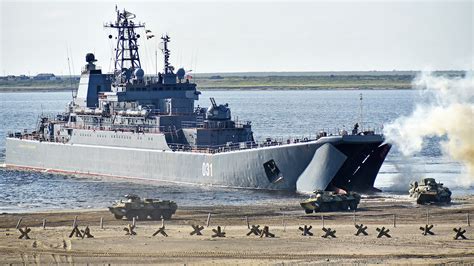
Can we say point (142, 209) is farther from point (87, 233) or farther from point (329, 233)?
point (329, 233)

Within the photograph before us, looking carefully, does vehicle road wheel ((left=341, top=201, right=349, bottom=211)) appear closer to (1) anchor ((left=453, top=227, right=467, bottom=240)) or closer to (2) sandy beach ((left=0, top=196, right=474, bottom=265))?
(2) sandy beach ((left=0, top=196, right=474, bottom=265))

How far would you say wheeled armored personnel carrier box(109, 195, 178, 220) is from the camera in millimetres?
49781

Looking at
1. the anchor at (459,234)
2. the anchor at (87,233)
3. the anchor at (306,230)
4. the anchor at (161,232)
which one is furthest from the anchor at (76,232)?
the anchor at (459,234)

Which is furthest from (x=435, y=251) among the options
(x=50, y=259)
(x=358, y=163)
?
(x=358, y=163)

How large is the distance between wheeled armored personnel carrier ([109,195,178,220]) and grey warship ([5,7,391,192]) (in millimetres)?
11210

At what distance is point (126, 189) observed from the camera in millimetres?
65875

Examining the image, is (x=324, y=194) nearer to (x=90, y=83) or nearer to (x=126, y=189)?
(x=126, y=189)

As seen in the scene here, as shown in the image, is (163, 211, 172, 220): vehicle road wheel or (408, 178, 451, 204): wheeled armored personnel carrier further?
(408, 178, 451, 204): wheeled armored personnel carrier

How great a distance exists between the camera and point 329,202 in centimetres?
5184

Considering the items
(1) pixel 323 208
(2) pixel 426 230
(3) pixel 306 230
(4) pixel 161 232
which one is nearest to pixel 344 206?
(1) pixel 323 208

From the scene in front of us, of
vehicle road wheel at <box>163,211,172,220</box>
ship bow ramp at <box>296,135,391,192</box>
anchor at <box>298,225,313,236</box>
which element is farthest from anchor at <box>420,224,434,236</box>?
ship bow ramp at <box>296,135,391,192</box>

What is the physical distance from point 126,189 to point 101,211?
11.3 m

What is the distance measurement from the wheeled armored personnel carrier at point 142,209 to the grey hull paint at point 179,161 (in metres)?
11.3

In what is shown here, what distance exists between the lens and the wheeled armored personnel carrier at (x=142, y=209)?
163 ft
